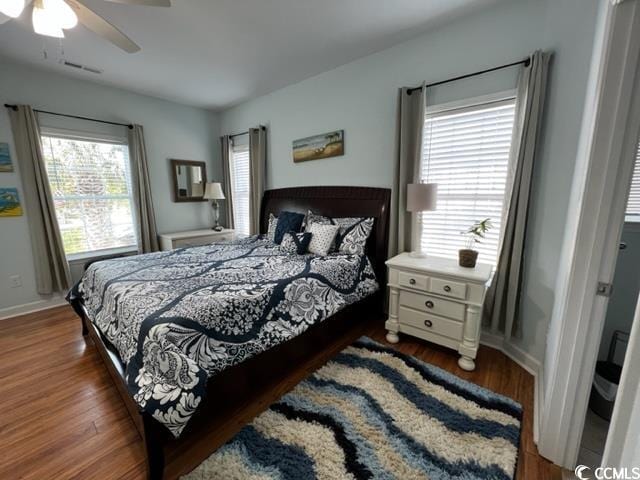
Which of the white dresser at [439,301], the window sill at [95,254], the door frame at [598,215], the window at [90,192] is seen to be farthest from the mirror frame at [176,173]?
the door frame at [598,215]

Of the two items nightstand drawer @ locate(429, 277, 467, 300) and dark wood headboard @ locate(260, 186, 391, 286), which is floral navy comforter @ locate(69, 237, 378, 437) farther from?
nightstand drawer @ locate(429, 277, 467, 300)

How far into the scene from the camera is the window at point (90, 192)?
3.14 m

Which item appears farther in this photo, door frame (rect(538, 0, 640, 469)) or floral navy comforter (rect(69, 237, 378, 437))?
floral navy comforter (rect(69, 237, 378, 437))

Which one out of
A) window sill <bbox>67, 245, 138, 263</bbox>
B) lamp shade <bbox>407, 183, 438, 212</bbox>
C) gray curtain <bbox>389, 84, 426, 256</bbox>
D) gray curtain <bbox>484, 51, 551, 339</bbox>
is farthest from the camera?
window sill <bbox>67, 245, 138, 263</bbox>

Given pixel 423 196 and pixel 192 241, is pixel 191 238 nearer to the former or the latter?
pixel 192 241

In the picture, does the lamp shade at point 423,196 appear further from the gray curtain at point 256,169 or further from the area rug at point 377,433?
the gray curtain at point 256,169

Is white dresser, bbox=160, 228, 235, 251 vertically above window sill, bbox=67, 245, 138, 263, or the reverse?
white dresser, bbox=160, 228, 235, 251

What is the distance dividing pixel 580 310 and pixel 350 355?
1435 mm

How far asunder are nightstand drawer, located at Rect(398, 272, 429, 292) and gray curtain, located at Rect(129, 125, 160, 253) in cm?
344

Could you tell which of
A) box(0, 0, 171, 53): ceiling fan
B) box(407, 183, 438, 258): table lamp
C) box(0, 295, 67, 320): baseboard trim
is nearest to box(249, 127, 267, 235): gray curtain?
box(0, 0, 171, 53): ceiling fan

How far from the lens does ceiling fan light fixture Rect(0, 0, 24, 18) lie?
1235 millimetres

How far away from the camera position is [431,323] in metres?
2.09

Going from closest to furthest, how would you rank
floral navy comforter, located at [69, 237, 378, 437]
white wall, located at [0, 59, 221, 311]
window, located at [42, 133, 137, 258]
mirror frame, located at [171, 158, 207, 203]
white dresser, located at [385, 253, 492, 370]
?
floral navy comforter, located at [69, 237, 378, 437]
white dresser, located at [385, 253, 492, 370]
white wall, located at [0, 59, 221, 311]
window, located at [42, 133, 137, 258]
mirror frame, located at [171, 158, 207, 203]

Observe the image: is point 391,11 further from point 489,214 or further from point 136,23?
point 136,23
